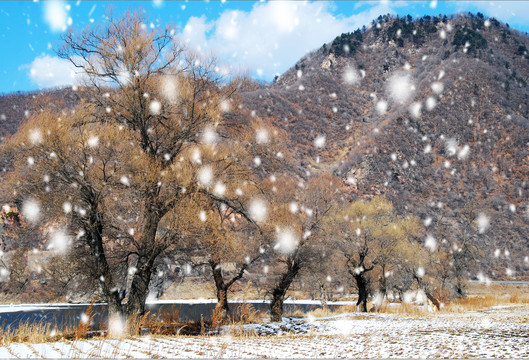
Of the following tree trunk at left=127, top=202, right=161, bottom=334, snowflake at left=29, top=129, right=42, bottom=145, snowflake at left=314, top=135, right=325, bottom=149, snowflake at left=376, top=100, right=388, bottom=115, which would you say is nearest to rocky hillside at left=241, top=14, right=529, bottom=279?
snowflake at left=314, top=135, right=325, bottom=149

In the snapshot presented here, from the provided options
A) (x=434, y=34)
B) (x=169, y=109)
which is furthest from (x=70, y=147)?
(x=434, y=34)

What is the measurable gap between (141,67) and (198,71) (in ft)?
7.67

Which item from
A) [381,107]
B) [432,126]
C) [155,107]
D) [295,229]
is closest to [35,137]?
[155,107]

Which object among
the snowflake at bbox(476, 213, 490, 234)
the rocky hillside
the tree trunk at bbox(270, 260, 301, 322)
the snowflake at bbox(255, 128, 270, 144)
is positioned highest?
the rocky hillside

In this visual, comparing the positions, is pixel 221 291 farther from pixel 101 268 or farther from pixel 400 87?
pixel 400 87

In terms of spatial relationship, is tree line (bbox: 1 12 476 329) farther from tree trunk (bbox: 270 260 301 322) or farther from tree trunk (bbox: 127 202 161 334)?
tree trunk (bbox: 270 260 301 322)

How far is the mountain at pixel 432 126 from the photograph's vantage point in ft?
239

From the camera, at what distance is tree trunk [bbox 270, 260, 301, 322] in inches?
898

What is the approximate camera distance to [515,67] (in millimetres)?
141375

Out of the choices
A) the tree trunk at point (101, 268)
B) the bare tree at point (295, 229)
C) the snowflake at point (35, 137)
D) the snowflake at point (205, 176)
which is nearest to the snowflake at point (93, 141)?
the snowflake at point (35, 137)

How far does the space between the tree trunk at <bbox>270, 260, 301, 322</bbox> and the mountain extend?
51.0 ft

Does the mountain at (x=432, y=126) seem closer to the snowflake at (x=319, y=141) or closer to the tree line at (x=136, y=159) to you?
the snowflake at (x=319, y=141)

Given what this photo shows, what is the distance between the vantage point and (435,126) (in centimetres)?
10288

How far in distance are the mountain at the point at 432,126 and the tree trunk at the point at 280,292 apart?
15.6 m
